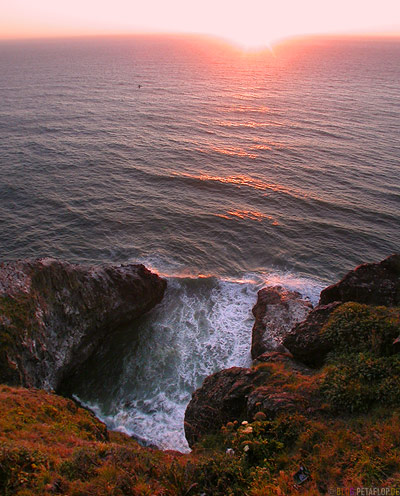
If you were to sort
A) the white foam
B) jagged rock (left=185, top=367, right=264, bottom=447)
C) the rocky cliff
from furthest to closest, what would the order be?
the white foam, jagged rock (left=185, top=367, right=264, bottom=447), the rocky cliff

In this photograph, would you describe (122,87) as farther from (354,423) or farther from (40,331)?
(354,423)

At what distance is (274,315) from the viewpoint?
101 feet

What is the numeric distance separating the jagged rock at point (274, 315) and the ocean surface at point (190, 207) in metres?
1.86

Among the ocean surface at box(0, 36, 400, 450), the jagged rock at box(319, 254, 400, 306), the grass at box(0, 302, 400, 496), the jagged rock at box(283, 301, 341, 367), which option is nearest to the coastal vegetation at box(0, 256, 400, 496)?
the grass at box(0, 302, 400, 496)

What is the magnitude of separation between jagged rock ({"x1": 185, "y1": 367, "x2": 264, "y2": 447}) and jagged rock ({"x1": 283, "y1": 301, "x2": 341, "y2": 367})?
3330 millimetres

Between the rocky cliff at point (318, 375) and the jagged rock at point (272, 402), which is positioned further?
the rocky cliff at point (318, 375)

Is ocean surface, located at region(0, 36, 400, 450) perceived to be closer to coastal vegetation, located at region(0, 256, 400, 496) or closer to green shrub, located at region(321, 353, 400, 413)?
coastal vegetation, located at region(0, 256, 400, 496)

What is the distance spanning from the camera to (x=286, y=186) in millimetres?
55156

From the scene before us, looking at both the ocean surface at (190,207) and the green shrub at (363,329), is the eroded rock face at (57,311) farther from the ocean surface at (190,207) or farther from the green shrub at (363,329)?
the green shrub at (363,329)

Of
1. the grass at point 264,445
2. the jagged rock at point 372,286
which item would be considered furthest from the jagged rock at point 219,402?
the jagged rock at point 372,286

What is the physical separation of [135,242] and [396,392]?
33.4 metres

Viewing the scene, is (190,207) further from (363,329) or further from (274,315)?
(363,329)

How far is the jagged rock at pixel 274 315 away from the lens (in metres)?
28.2

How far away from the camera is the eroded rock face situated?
2266 centimetres
